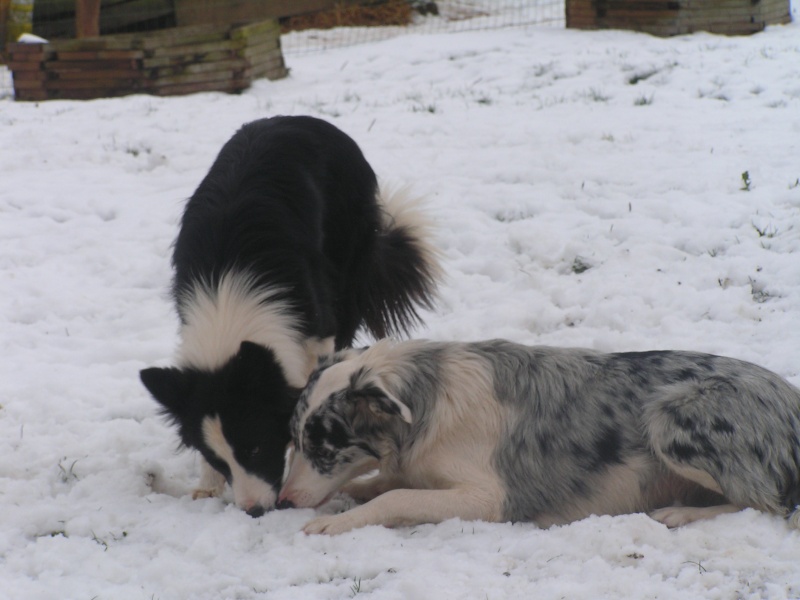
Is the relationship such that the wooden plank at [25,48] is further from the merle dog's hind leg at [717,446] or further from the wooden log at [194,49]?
the merle dog's hind leg at [717,446]

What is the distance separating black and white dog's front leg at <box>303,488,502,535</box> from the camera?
4328mm

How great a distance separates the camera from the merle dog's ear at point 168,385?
4570 millimetres

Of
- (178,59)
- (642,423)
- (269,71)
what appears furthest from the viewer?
(269,71)

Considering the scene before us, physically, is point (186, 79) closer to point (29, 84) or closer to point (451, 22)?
point (29, 84)

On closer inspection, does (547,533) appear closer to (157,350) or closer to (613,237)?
(157,350)

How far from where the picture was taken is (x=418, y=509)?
14.3ft

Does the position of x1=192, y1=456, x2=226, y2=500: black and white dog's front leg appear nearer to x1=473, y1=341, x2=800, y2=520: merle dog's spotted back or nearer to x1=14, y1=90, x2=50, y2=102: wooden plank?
x1=473, y1=341, x2=800, y2=520: merle dog's spotted back

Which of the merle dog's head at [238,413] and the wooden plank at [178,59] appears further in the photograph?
the wooden plank at [178,59]

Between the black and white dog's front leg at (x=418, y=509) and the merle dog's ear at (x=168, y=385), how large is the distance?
92 cm

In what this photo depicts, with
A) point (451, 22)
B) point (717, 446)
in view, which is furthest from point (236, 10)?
point (717, 446)

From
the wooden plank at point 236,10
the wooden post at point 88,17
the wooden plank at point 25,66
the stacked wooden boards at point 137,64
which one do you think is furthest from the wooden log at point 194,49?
the wooden plank at point 236,10

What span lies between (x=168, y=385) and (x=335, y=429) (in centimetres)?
83

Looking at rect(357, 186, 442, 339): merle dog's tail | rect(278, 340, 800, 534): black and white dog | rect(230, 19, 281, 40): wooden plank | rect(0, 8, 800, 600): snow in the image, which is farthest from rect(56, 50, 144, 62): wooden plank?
rect(278, 340, 800, 534): black and white dog

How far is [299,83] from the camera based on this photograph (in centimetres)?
1259
